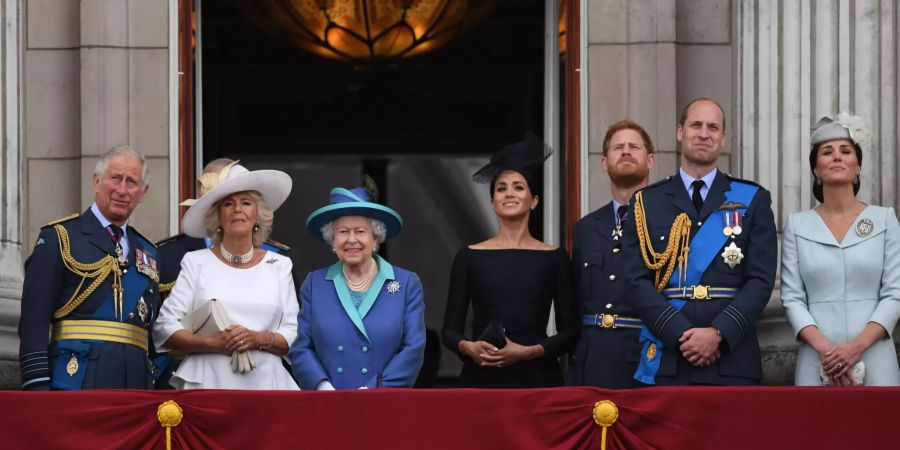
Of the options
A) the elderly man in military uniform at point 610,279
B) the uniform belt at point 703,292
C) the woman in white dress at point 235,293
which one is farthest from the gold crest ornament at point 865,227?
the woman in white dress at point 235,293

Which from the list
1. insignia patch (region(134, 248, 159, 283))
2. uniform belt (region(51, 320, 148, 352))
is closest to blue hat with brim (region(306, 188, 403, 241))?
insignia patch (region(134, 248, 159, 283))

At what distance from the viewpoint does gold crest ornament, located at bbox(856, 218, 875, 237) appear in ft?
24.5

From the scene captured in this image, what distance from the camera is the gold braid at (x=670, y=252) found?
7.26m

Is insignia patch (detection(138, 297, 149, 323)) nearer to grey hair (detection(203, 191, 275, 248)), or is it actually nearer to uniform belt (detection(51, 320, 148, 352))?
uniform belt (detection(51, 320, 148, 352))

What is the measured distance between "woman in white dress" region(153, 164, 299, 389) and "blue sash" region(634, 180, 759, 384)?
147cm

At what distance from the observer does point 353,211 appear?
7.54 meters

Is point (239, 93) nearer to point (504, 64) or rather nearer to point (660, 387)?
point (504, 64)

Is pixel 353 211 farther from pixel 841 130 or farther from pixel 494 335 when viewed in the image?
pixel 841 130

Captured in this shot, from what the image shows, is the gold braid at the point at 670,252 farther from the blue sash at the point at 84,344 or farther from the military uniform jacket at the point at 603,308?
the blue sash at the point at 84,344

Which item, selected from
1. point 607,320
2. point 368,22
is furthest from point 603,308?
point 368,22

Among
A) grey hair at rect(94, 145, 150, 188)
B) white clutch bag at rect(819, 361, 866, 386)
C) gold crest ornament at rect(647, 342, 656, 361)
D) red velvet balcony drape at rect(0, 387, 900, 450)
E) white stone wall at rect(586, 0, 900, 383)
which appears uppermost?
white stone wall at rect(586, 0, 900, 383)

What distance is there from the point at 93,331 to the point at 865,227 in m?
3.27

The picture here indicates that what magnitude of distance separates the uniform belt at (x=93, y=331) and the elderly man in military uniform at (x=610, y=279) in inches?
78.1

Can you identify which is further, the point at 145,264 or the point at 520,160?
the point at 520,160
